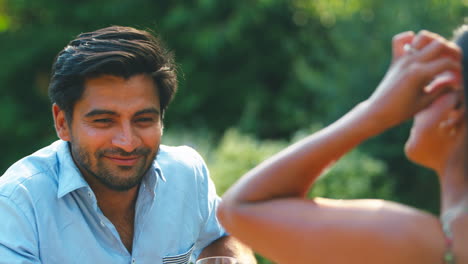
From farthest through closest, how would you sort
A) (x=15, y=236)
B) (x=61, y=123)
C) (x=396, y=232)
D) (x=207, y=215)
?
(x=207, y=215) < (x=61, y=123) < (x=15, y=236) < (x=396, y=232)

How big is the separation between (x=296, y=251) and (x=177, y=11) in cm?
769

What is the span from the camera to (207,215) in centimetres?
308

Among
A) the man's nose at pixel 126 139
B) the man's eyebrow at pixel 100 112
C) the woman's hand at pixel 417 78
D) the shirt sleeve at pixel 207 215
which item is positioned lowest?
the shirt sleeve at pixel 207 215

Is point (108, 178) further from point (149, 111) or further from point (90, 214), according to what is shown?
point (149, 111)

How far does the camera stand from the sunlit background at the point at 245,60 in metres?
7.06

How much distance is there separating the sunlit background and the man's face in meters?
4.37

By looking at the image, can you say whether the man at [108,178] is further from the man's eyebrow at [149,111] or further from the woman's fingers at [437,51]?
the woman's fingers at [437,51]

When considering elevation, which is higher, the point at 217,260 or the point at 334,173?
the point at 217,260

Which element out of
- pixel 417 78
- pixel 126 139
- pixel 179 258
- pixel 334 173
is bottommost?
pixel 334 173

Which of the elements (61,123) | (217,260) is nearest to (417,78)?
(217,260)

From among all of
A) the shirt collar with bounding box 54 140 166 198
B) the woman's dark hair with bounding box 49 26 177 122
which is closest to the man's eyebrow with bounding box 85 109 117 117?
the woman's dark hair with bounding box 49 26 177 122

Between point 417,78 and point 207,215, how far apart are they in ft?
5.42

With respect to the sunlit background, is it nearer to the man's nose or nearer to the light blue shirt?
the light blue shirt

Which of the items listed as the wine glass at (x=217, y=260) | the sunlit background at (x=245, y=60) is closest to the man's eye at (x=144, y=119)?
the wine glass at (x=217, y=260)
